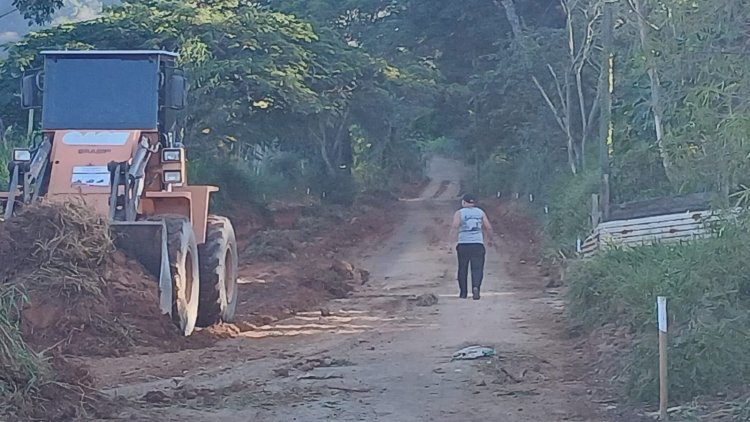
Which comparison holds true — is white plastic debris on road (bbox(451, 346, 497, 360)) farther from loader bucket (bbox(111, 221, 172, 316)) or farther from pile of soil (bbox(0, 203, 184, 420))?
loader bucket (bbox(111, 221, 172, 316))

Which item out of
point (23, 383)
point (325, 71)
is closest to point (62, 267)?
point (23, 383)

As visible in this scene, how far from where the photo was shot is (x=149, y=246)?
13344mm

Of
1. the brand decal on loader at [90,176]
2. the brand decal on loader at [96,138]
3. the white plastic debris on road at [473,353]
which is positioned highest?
the brand decal on loader at [96,138]

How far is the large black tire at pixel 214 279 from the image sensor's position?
15305 millimetres

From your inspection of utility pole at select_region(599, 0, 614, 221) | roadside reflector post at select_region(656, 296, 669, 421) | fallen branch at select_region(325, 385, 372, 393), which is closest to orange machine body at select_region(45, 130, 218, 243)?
fallen branch at select_region(325, 385, 372, 393)

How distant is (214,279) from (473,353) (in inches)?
162

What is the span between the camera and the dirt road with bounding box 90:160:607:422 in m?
9.88

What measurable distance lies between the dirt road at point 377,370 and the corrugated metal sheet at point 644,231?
1.50m

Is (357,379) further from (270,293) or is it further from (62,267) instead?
(270,293)

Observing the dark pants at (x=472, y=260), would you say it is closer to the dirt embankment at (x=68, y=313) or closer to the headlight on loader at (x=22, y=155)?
the dirt embankment at (x=68, y=313)

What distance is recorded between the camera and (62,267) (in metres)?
12.5

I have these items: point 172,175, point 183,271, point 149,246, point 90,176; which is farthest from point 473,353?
point 90,176

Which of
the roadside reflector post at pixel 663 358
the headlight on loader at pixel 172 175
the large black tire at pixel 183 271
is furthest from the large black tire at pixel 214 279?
the roadside reflector post at pixel 663 358

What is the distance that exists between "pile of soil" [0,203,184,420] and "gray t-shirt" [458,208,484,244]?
6396mm
